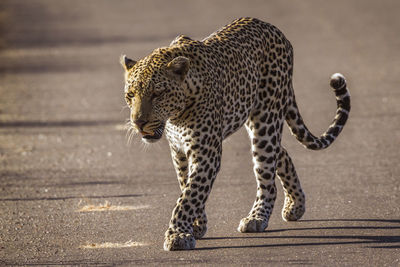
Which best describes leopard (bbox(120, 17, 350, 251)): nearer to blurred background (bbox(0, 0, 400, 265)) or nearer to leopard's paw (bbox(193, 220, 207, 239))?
leopard's paw (bbox(193, 220, 207, 239))

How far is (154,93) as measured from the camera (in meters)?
8.36

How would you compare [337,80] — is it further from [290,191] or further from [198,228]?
[198,228]

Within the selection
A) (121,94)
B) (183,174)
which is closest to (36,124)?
(121,94)

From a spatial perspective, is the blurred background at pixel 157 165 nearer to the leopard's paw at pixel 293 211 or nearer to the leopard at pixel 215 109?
the leopard's paw at pixel 293 211

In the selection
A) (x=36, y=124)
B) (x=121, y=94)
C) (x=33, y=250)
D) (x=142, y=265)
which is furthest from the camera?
(x=121, y=94)

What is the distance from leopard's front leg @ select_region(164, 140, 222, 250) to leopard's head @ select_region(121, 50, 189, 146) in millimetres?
371

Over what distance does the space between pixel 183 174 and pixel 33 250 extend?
1258 mm

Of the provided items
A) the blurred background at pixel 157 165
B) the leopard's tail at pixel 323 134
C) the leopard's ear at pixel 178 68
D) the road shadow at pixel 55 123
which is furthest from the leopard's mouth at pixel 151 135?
the road shadow at pixel 55 123

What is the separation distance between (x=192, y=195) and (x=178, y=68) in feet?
3.00

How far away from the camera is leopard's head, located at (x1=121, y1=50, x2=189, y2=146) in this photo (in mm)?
8289

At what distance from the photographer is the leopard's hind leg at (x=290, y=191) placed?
31.2 ft

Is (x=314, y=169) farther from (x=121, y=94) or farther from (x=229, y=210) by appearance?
(x=121, y=94)

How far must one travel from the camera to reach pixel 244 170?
12.0m

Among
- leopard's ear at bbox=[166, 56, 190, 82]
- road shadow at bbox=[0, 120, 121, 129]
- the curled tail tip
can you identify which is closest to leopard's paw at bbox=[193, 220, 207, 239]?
leopard's ear at bbox=[166, 56, 190, 82]
